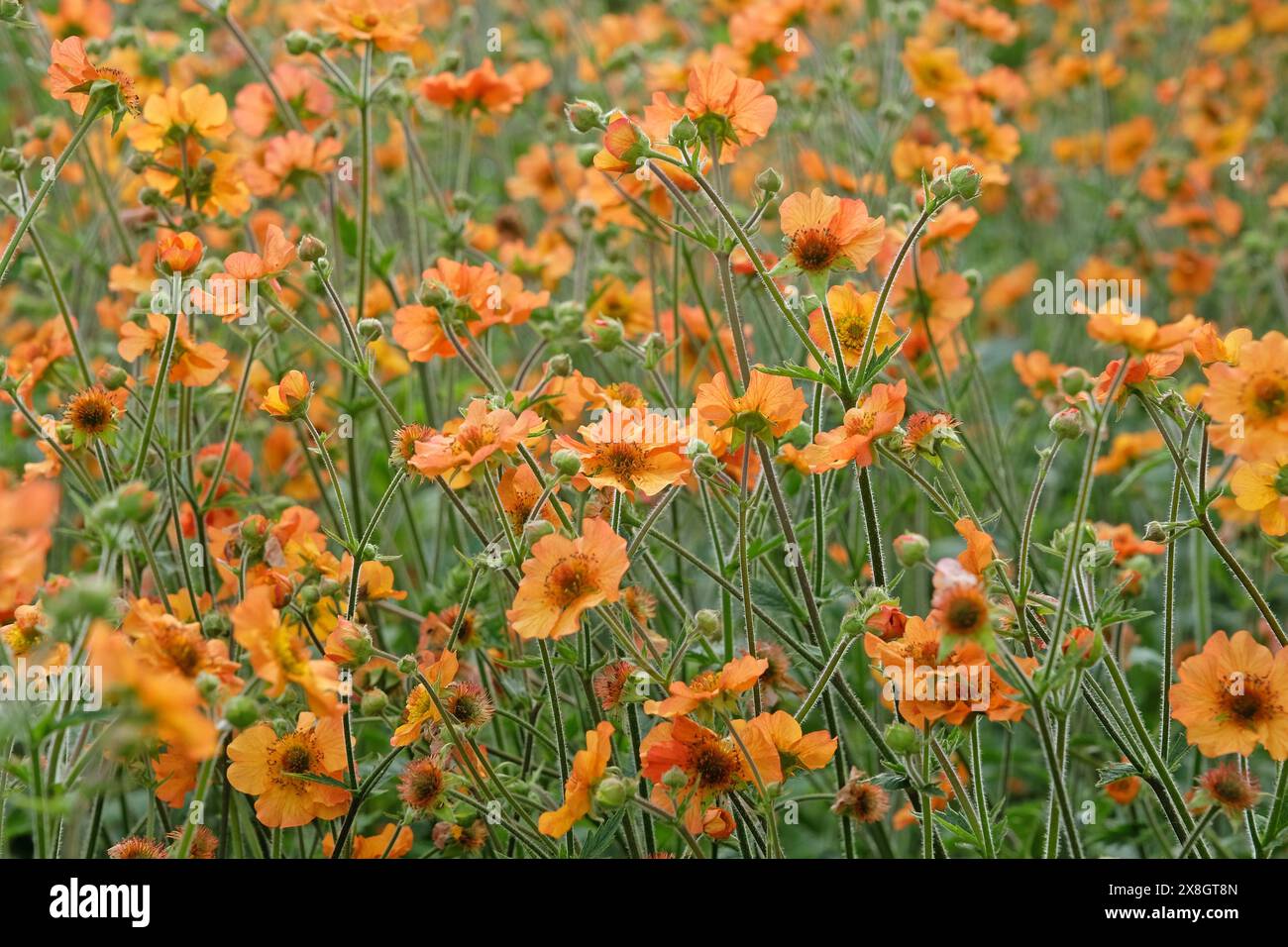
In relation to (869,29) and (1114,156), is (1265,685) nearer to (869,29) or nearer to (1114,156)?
(869,29)

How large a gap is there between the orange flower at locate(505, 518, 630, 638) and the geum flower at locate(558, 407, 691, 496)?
118 mm

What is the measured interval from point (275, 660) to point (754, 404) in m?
0.79

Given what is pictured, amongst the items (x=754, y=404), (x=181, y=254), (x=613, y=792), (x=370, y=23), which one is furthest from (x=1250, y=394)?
(x=370, y=23)

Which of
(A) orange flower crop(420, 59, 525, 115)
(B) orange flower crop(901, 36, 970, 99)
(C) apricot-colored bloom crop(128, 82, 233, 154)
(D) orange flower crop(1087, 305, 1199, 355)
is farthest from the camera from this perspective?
(B) orange flower crop(901, 36, 970, 99)

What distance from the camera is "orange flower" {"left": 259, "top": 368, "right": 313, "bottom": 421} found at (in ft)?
6.48

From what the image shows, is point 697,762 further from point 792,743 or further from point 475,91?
point 475,91

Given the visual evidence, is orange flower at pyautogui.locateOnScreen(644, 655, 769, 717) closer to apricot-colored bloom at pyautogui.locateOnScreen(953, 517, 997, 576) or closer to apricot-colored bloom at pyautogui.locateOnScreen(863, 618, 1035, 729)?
apricot-colored bloom at pyautogui.locateOnScreen(863, 618, 1035, 729)

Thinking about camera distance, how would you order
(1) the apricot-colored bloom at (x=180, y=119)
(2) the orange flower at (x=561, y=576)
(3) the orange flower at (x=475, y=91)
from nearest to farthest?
(2) the orange flower at (x=561, y=576)
(1) the apricot-colored bloom at (x=180, y=119)
(3) the orange flower at (x=475, y=91)

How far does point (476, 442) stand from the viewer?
1842 millimetres

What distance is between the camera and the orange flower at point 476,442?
178 cm

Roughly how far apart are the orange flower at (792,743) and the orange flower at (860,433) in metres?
0.36

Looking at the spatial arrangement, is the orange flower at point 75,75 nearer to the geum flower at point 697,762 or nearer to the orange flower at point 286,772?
the orange flower at point 286,772

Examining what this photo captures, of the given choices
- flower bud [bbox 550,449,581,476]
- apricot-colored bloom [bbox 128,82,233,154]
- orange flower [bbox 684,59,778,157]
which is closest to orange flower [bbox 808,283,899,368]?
orange flower [bbox 684,59,778,157]

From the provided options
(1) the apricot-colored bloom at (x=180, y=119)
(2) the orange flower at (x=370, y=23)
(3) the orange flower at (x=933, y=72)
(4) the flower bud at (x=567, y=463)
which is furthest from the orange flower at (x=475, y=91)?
(4) the flower bud at (x=567, y=463)
